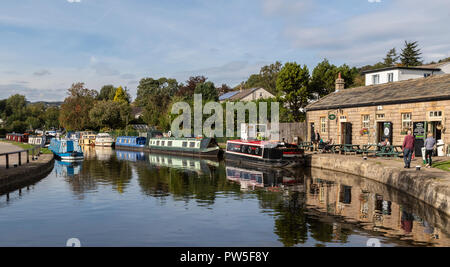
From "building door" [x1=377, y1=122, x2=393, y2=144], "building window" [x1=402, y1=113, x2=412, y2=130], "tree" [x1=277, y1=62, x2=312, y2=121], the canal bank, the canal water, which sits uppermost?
"tree" [x1=277, y1=62, x2=312, y2=121]

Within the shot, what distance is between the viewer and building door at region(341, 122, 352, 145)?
1106 inches

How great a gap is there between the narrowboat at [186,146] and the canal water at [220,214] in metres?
15.5

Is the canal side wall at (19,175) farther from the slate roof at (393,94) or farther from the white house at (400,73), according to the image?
the white house at (400,73)

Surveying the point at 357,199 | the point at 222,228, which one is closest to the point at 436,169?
the point at 357,199

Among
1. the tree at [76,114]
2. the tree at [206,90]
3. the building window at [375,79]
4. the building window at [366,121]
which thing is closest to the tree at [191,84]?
the tree at [206,90]

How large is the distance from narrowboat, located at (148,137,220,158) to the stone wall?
32.2 feet

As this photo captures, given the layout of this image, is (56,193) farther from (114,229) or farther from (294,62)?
(294,62)

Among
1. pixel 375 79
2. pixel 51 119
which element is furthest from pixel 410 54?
pixel 51 119

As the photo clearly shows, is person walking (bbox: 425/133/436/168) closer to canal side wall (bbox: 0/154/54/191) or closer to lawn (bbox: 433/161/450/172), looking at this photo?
lawn (bbox: 433/161/450/172)

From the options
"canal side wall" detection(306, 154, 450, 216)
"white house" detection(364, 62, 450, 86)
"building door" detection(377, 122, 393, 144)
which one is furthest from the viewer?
"white house" detection(364, 62, 450, 86)

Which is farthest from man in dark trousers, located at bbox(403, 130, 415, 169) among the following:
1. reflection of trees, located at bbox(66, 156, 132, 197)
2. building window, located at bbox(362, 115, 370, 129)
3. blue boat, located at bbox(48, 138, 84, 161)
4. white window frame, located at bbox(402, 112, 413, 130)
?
blue boat, located at bbox(48, 138, 84, 161)

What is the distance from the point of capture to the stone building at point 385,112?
70.3 ft

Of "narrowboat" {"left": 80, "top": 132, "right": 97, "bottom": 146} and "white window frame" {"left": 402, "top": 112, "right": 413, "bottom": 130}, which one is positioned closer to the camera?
"white window frame" {"left": 402, "top": 112, "right": 413, "bottom": 130}

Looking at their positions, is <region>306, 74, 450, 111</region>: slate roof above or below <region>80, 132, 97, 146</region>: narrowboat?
above
